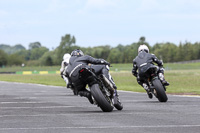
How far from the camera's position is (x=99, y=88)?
12.5m

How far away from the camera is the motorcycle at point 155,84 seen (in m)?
15.6

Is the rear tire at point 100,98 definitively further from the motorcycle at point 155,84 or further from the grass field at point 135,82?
the grass field at point 135,82

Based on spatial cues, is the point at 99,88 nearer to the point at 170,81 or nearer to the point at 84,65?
the point at 84,65

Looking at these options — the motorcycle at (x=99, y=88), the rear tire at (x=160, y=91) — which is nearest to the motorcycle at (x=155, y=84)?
the rear tire at (x=160, y=91)

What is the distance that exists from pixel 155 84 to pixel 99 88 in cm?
362

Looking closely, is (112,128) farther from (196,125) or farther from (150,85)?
(150,85)

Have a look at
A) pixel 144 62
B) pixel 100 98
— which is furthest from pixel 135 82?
pixel 100 98

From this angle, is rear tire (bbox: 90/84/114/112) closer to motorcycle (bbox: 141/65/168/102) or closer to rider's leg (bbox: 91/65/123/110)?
rider's leg (bbox: 91/65/123/110)

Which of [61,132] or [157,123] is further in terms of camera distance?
[157,123]

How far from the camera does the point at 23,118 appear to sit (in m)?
11.0

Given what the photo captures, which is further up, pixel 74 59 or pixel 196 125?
pixel 74 59

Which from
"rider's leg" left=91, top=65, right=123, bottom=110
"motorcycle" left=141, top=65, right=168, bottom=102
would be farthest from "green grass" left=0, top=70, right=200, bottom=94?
"rider's leg" left=91, top=65, right=123, bottom=110

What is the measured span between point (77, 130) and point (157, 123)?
5.81 feet

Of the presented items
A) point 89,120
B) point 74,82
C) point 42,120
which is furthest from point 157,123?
point 74,82
